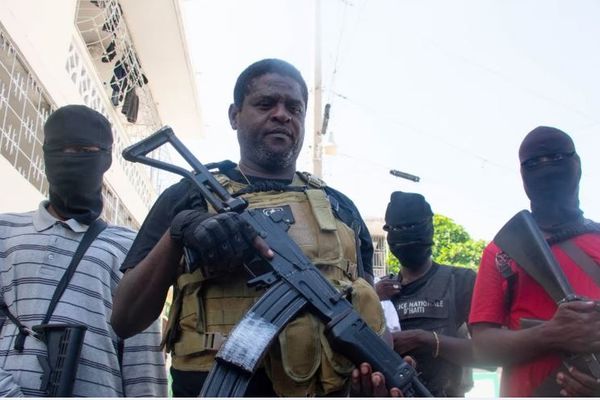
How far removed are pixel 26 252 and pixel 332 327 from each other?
1075 mm

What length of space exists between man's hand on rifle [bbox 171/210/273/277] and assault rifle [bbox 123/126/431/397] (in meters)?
0.11

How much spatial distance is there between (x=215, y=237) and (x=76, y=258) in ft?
2.46

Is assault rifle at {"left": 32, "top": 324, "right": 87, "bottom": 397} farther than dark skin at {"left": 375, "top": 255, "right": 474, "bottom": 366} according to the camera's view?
No

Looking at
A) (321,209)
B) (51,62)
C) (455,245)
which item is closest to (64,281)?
(321,209)

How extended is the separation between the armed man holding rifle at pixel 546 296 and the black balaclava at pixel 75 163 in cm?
153

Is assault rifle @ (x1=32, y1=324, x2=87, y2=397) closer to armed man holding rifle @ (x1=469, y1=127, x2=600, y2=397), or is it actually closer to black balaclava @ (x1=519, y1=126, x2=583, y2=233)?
armed man holding rifle @ (x1=469, y1=127, x2=600, y2=397)

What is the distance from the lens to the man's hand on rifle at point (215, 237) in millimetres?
1457

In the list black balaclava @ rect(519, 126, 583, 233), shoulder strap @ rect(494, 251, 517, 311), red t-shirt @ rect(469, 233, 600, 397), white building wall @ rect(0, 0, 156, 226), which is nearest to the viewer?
red t-shirt @ rect(469, 233, 600, 397)

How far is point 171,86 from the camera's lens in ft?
44.5

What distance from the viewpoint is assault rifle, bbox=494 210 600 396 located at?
197 centimetres

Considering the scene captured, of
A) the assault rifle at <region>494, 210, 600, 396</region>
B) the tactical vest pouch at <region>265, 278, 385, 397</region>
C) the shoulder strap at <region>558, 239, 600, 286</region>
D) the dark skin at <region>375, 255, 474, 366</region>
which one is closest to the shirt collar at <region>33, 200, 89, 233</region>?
the tactical vest pouch at <region>265, 278, 385, 397</region>

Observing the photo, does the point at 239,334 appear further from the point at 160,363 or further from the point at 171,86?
the point at 171,86

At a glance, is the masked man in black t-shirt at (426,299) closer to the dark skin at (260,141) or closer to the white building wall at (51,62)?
the dark skin at (260,141)

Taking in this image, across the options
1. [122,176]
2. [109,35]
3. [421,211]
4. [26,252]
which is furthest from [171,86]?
[26,252]
